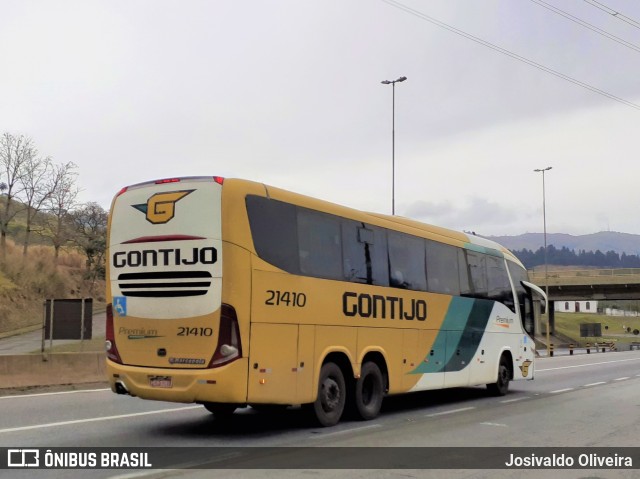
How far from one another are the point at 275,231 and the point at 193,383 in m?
2.42

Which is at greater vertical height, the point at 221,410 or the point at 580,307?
the point at 580,307

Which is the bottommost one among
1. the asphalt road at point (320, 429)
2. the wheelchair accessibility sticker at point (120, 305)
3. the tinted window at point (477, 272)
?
the asphalt road at point (320, 429)

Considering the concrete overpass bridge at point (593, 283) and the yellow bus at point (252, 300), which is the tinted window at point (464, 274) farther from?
the concrete overpass bridge at point (593, 283)

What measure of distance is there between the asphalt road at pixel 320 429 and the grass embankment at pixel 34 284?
3726 cm

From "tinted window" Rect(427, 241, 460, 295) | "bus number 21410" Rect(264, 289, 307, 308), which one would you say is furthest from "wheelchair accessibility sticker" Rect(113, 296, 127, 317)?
"tinted window" Rect(427, 241, 460, 295)

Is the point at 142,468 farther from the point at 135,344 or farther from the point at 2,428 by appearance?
the point at 2,428

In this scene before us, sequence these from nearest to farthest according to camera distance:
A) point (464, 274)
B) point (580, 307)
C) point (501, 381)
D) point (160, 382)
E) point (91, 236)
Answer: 1. point (160, 382)
2. point (464, 274)
3. point (501, 381)
4. point (91, 236)
5. point (580, 307)

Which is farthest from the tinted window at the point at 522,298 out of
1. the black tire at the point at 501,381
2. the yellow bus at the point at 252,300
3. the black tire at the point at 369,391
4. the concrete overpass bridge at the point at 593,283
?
the concrete overpass bridge at the point at 593,283

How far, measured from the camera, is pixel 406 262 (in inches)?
516

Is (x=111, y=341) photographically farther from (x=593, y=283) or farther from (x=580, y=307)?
(x=580, y=307)

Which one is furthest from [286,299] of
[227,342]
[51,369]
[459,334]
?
[51,369]

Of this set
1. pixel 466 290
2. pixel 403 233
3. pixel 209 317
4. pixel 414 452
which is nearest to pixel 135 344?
pixel 209 317

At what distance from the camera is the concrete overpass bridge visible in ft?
220

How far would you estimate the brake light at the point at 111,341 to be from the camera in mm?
9914
